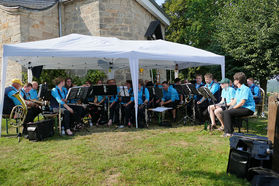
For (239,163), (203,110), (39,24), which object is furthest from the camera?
(39,24)

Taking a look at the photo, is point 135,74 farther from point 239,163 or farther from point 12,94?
point 239,163

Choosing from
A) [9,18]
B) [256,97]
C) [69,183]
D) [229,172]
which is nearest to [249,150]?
[229,172]

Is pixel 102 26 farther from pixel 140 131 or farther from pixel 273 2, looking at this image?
pixel 273 2

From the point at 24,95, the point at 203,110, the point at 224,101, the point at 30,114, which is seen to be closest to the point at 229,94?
the point at 224,101

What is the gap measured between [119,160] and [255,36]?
12.7 meters

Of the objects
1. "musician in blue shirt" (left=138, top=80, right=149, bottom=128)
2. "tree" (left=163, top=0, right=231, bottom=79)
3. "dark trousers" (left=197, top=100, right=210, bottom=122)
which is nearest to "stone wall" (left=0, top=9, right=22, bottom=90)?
"musician in blue shirt" (left=138, top=80, right=149, bottom=128)

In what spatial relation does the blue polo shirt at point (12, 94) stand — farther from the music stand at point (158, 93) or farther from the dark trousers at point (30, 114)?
the music stand at point (158, 93)

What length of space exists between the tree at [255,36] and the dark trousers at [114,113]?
998 cm

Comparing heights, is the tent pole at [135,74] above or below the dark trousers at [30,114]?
above

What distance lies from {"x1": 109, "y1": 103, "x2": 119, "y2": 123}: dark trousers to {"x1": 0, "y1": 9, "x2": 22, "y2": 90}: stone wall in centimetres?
630

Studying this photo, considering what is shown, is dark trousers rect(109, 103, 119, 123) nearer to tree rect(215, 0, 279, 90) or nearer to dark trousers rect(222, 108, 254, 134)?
dark trousers rect(222, 108, 254, 134)

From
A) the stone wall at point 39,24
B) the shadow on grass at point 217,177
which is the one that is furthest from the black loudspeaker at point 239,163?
the stone wall at point 39,24

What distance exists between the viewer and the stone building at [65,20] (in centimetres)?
1090

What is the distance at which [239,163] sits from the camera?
294 centimetres
